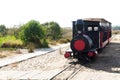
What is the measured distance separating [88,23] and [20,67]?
590cm

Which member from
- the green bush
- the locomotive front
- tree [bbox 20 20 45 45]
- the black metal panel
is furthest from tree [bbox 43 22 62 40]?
the locomotive front

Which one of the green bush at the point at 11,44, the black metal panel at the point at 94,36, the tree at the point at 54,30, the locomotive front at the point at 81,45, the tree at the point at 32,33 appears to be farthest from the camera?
the tree at the point at 54,30

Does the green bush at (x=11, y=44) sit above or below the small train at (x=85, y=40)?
below

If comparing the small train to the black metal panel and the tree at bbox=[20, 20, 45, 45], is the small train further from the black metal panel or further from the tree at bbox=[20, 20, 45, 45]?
the tree at bbox=[20, 20, 45, 45]

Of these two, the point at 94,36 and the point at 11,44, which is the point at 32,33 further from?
the point at 94,36

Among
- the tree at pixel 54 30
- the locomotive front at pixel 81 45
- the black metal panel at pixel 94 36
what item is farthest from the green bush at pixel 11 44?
the tree at pixel 54 30

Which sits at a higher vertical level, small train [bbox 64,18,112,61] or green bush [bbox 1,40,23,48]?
small train [bbox 64,18,112,61]

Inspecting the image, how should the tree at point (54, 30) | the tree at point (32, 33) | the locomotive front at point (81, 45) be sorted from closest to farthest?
the locomotive front at point (81, 45)
the tree at point (32, 33)
the tree at point (54, 30)

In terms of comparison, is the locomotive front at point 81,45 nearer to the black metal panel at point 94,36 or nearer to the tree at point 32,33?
the black metal panel at point 94,36

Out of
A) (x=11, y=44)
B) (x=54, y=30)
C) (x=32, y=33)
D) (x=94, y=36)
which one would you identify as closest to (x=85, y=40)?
(x=94, y=36)

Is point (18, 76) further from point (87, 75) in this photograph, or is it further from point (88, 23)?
point (88, 23)

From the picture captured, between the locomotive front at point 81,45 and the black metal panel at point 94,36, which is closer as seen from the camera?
the locomotive front at point 81,45

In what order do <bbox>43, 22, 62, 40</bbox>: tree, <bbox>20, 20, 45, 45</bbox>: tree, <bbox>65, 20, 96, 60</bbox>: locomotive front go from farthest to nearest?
<bbox>43, 22, 62, 40</bbox>: tree < <bbox>20, 20, 45, 45</bbox>: tree < <bbox>65, 20, 96, 60</bbox>: locomotive front

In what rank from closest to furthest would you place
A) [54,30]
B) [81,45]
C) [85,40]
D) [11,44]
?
[85,40] → [81,45] → [11,44] → [54,30]
